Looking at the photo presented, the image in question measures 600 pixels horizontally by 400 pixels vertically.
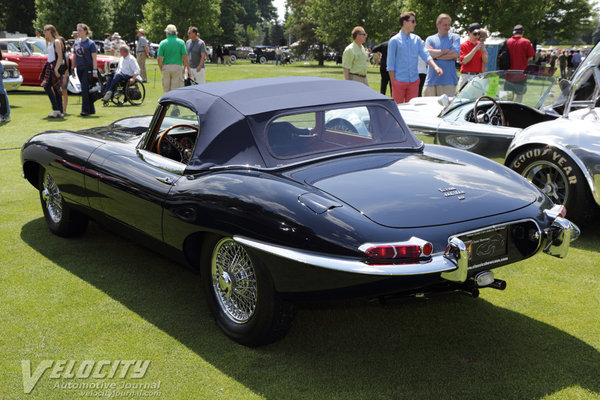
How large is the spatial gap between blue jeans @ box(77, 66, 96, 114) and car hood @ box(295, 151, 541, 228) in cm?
1110

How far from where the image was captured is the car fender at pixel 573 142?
5184mm

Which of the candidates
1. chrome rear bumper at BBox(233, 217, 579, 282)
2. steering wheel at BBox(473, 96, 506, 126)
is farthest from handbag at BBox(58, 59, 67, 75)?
chrome rear bumper at BBox(233, 217, 579, 282)

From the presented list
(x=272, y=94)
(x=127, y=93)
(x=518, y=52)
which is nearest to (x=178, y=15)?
(x=127, y=93)

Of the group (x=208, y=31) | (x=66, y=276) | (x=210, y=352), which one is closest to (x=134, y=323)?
(x=210, y=352)

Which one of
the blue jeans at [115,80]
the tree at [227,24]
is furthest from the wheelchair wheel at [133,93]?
the tree at [227,24]

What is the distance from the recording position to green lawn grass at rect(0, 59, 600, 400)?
312 centimetres

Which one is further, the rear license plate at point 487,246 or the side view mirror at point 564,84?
the side view mirror at point 564,84

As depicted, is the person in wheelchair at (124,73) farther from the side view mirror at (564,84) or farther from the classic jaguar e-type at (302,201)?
the side view mirror at (564,84)

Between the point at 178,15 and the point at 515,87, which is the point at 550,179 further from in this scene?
the point at 178,15

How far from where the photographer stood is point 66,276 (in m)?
4.62

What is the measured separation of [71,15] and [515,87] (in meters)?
52.8

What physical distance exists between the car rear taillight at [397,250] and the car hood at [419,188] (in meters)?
0.12

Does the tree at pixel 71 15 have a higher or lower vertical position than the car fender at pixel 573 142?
higher

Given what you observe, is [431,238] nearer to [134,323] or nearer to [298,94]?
[298,94]
